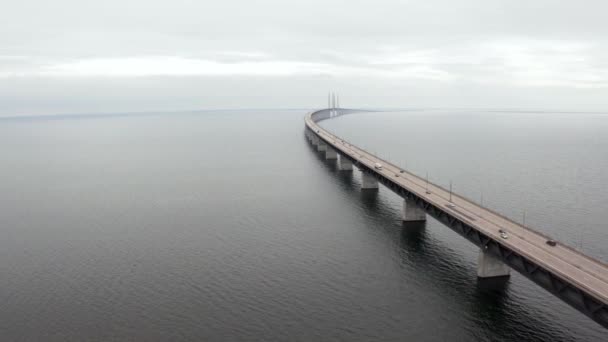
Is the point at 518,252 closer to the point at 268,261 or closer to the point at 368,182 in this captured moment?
the point at 268,261

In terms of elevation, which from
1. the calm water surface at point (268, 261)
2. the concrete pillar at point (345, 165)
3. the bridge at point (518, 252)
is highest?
the bridge at point (518, 252)

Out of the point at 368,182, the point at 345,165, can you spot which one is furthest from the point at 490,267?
the point at 345,165

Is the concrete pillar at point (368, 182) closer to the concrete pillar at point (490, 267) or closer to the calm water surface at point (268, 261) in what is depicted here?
the calm water surface at point (268, 261)

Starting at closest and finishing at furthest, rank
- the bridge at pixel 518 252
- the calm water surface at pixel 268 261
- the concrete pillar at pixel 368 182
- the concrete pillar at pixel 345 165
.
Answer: the bridge at pixel 518 252
the calm water surface at pixel 268 261
the concrete pillar at pixel 368 182
the concrete pillar at pixel 345 165

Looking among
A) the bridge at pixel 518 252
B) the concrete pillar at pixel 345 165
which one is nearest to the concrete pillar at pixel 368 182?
the bridge at pixel 518 252

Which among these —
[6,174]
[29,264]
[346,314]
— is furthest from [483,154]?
[6,174]

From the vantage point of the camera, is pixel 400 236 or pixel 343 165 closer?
pixel 400 236

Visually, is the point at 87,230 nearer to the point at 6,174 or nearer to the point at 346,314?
the point at 346,314

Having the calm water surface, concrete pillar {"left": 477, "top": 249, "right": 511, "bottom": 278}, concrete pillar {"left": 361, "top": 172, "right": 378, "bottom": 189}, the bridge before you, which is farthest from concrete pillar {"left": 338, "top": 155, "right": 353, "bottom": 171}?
concrete pillar {"left": 477, "top": 249, "right": 511, "bottom": 278}
